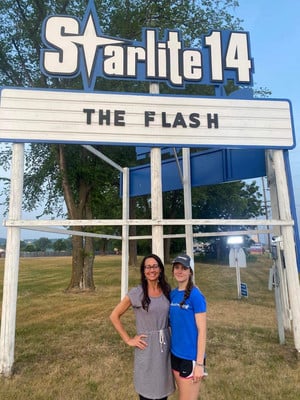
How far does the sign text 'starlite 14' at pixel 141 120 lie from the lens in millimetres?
5387

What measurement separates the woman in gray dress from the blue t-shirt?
8 cm

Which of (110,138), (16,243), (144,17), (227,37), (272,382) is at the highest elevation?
(144,17)

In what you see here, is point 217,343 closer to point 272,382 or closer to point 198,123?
point 272,382

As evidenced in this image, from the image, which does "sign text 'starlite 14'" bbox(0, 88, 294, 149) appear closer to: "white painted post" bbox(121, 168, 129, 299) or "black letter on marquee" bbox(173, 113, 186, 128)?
"black letter on marquee" bbox(173, 113, 186, 128)

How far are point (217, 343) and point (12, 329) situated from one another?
368 cm

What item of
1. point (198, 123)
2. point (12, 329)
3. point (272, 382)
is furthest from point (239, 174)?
point (12, 329)

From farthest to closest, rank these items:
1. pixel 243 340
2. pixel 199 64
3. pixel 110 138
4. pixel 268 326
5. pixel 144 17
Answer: pixel 144 17
pixel 268 326
pixel 243 340
pixel 199 64
pixel 110 138

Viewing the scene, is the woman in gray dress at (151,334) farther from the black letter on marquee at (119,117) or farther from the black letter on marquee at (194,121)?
the black letter on marquee at (194,121)

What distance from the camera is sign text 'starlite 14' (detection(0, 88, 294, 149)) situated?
539 cm

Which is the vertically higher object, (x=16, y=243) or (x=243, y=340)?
(x=16, y=243)

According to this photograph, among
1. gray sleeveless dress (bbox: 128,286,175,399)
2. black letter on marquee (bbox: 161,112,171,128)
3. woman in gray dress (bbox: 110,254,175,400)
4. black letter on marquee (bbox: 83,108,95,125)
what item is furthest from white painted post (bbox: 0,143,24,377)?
gray sleeveless dress (bbox: 128,286,175,399)

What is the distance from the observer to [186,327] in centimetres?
285

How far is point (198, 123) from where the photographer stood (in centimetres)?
569

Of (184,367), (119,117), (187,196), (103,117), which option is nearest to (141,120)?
(119,117)
